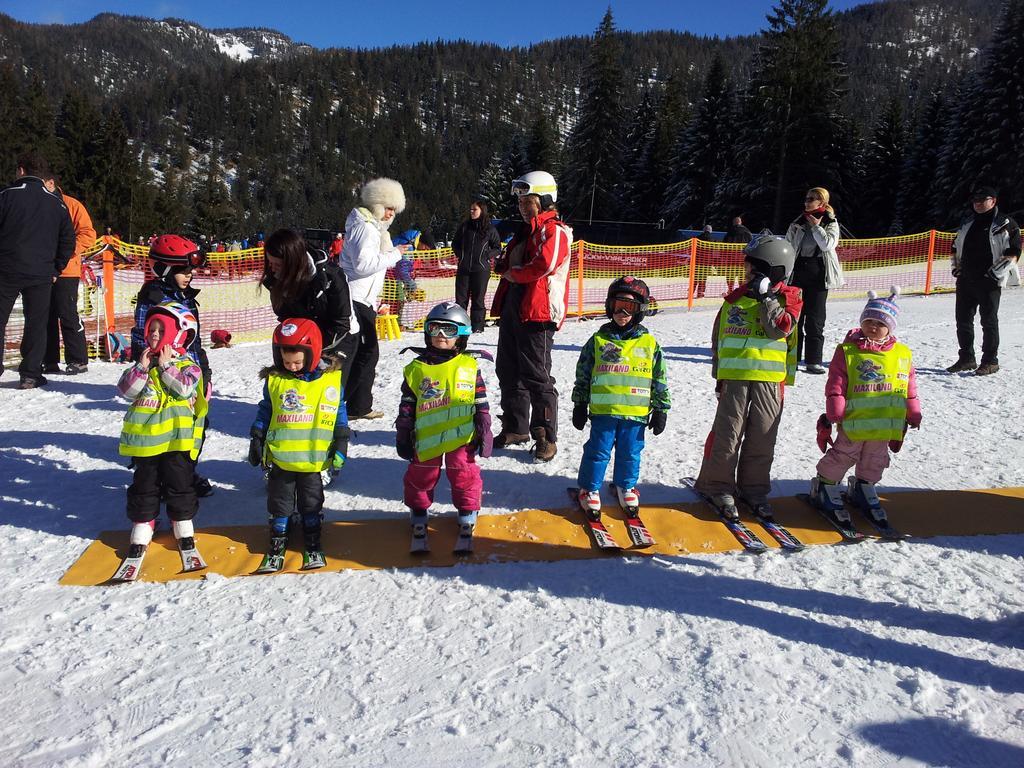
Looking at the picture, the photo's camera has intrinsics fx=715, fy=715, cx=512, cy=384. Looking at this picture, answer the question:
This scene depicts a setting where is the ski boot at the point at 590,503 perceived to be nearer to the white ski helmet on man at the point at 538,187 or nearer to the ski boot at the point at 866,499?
the ski boot at the point at 866,499

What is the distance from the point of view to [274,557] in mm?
3646

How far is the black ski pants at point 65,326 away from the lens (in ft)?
22.8

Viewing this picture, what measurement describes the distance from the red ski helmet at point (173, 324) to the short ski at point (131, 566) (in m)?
1.02

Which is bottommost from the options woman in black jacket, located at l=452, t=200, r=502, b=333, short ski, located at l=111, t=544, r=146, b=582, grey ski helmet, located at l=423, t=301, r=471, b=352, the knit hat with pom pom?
short ski, located at l=111, t=544, r=146, b=582

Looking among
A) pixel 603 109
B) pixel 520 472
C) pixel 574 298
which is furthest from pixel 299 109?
pixel 520 472

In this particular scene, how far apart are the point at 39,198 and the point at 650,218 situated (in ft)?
146

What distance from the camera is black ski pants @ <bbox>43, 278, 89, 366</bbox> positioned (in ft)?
22.8

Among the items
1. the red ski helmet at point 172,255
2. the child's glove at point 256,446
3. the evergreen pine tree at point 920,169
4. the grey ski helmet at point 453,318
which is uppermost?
the evergreen pine tree at point 920,169

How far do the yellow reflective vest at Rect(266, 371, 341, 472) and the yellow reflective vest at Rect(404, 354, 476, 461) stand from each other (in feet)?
1.54

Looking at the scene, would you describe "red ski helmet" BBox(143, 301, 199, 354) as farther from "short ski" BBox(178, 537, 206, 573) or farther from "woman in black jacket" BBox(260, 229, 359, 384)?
"short ski" BBox(178, 537, 206, 573)

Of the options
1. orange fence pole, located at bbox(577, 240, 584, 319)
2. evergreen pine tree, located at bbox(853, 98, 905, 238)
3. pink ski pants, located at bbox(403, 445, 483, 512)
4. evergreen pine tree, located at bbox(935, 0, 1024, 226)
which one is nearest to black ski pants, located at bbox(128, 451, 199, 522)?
pink ski pants, located at bbox(403, 445, 483, 512)

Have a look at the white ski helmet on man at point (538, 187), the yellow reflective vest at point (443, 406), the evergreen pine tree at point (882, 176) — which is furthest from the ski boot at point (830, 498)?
the evergreen pine tree at point (882, 176)

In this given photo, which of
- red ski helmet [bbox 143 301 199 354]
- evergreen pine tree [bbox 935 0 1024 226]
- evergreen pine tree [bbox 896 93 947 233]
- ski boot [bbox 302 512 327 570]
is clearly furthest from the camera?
evergreen pine tree [bbox 896 93 947 233]

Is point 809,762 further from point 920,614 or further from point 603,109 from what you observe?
point 603,109
